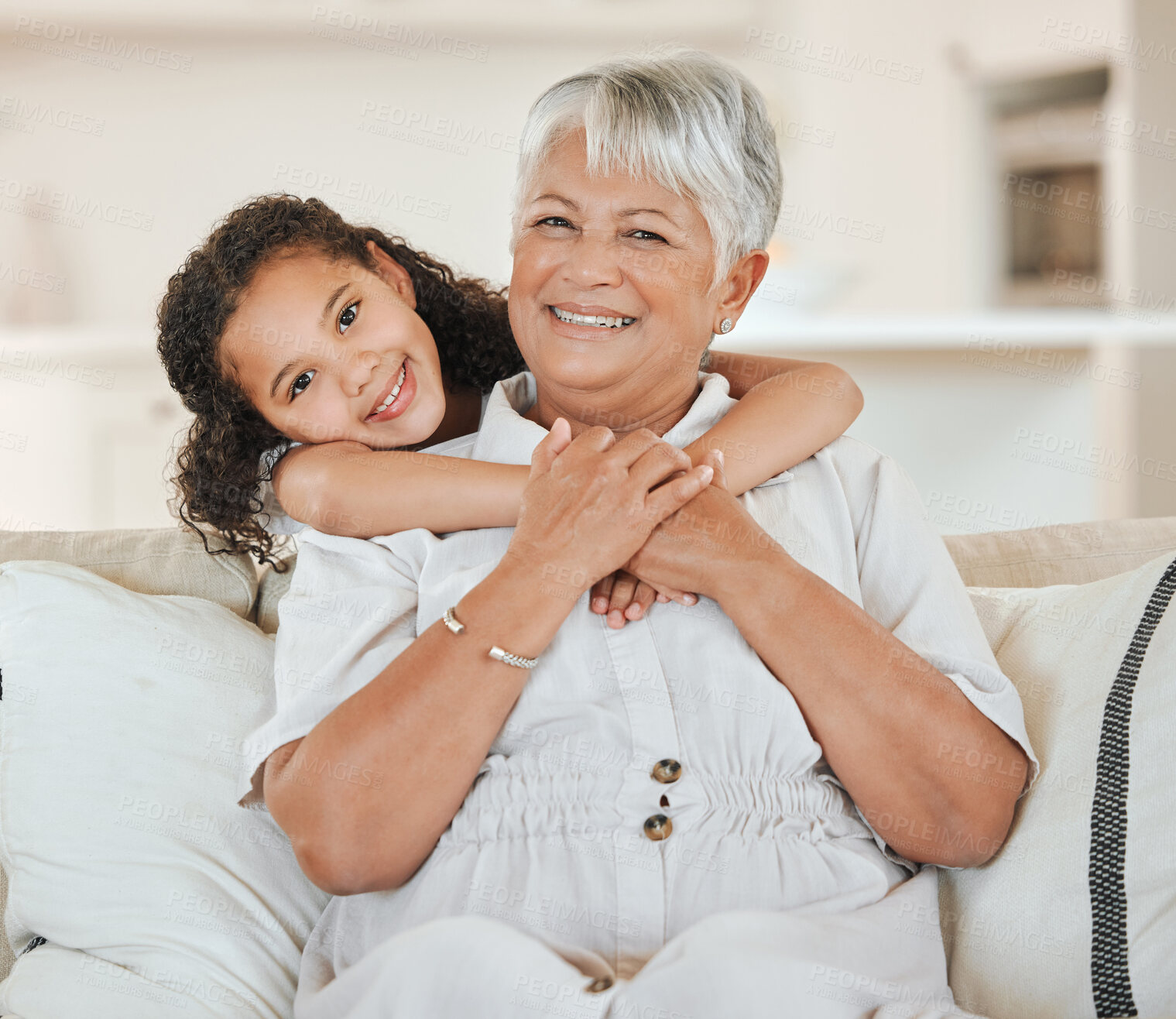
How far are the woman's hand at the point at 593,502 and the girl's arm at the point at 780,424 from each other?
0.07 m

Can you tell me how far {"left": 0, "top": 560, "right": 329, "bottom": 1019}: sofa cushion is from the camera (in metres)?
1.22

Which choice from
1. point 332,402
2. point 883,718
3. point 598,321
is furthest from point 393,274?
point 883,718

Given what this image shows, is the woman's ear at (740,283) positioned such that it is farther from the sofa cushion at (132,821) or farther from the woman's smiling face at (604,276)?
the sofa cushion at (132,821)

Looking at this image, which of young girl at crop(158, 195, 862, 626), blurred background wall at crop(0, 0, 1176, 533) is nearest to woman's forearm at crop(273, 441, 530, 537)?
young girl at crop(158, 195, 862, 626)

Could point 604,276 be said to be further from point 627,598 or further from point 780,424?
point 627,598

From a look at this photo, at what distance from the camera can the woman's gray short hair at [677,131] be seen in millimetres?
1308

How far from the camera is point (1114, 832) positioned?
3.67 ft

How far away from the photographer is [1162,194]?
3.41 meters

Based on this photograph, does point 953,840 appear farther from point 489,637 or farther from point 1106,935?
point 489,637

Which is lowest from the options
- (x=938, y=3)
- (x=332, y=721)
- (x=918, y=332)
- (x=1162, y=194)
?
(x=332, y=721)

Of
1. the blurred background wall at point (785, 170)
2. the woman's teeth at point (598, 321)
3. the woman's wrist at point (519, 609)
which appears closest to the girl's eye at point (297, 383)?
the woman's teeth at point (598, 321)

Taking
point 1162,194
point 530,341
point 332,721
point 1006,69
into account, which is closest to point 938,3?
point 1006,69

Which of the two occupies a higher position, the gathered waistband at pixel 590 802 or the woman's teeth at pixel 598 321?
the woman's teeth at pixel 598 321

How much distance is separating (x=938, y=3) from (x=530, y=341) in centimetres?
278
